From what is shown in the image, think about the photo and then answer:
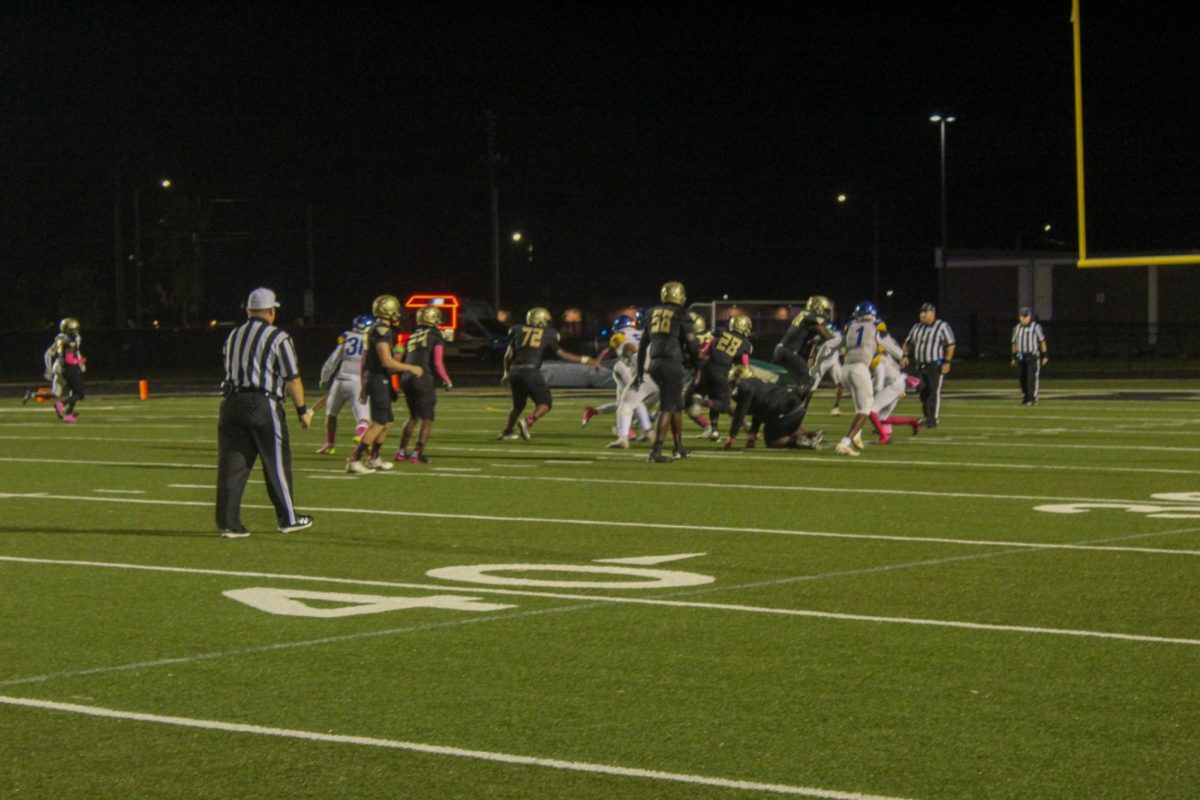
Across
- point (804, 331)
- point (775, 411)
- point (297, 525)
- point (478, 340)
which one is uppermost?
point (804, 331)

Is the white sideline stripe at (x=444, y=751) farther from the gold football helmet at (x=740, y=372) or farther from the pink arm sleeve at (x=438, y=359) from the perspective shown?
the gold football helmet at (x=740, y=372)

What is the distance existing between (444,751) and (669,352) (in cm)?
1148

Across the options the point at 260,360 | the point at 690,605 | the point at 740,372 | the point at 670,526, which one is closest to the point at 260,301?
the point at 260,360

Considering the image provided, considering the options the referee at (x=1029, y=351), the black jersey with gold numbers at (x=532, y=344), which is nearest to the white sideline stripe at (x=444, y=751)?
the black jersey with gold numbers at (x=532, y=344)

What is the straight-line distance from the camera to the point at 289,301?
86.8 m

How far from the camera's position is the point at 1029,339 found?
27.8 m

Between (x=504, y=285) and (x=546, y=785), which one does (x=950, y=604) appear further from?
(x=504, y=285)

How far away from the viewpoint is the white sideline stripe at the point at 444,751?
5180 mm

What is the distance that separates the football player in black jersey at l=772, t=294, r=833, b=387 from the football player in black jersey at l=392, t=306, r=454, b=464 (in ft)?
11.9

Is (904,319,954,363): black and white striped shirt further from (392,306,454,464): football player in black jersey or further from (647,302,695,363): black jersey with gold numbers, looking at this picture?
(392,306,454,464): football player in black jersey

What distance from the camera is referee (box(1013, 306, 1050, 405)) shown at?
91.0ft

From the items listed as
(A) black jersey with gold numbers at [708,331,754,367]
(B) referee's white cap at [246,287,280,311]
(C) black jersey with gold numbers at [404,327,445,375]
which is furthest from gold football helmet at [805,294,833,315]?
(B) referee's white cap at [246,287,280,311]

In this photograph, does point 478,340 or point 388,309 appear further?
point 478,340

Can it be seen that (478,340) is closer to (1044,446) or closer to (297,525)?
(1044,446)
